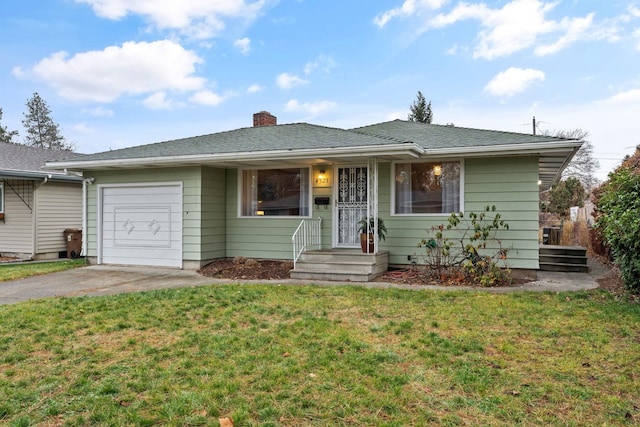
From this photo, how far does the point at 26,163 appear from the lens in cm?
1286

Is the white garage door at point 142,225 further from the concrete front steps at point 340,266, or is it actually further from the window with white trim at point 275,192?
the concrete front steps at point 340,266

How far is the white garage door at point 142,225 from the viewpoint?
9.59 m

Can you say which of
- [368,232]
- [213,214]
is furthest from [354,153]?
[213,214]

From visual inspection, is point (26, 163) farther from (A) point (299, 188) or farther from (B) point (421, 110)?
(B) point (421, 110)

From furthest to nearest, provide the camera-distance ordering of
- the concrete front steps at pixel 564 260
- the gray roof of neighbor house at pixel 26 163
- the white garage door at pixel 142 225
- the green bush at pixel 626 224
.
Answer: the gray roof of neighbor house at pixel 26 163
the white garage door at pixel 142 225
the concrete front steps at pixel 564 260
the green bush at pixel 626 224

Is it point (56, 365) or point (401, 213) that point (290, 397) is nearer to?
point (56, 365)

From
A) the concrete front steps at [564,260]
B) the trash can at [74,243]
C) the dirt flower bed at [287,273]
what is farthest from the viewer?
the trash can at [74,243]

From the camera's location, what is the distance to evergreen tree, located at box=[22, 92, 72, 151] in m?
38.2

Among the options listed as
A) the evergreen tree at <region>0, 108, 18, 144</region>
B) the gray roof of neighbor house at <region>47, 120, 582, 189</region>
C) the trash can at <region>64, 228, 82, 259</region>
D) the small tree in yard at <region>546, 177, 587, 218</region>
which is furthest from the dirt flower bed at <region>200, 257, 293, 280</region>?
the evergreen tree at <region>0, 108, 18, 144</region>

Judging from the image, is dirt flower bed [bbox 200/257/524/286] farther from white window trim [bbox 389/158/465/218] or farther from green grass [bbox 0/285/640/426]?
green grass [bbox 0/285/640/426]

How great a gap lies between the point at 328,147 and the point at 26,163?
33.4ft

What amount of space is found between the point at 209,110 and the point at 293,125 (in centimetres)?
1176

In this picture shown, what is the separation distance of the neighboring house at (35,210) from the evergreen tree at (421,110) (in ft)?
63.6

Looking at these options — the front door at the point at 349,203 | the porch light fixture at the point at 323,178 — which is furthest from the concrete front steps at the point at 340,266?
the porch light fixture at the point at 323,178
